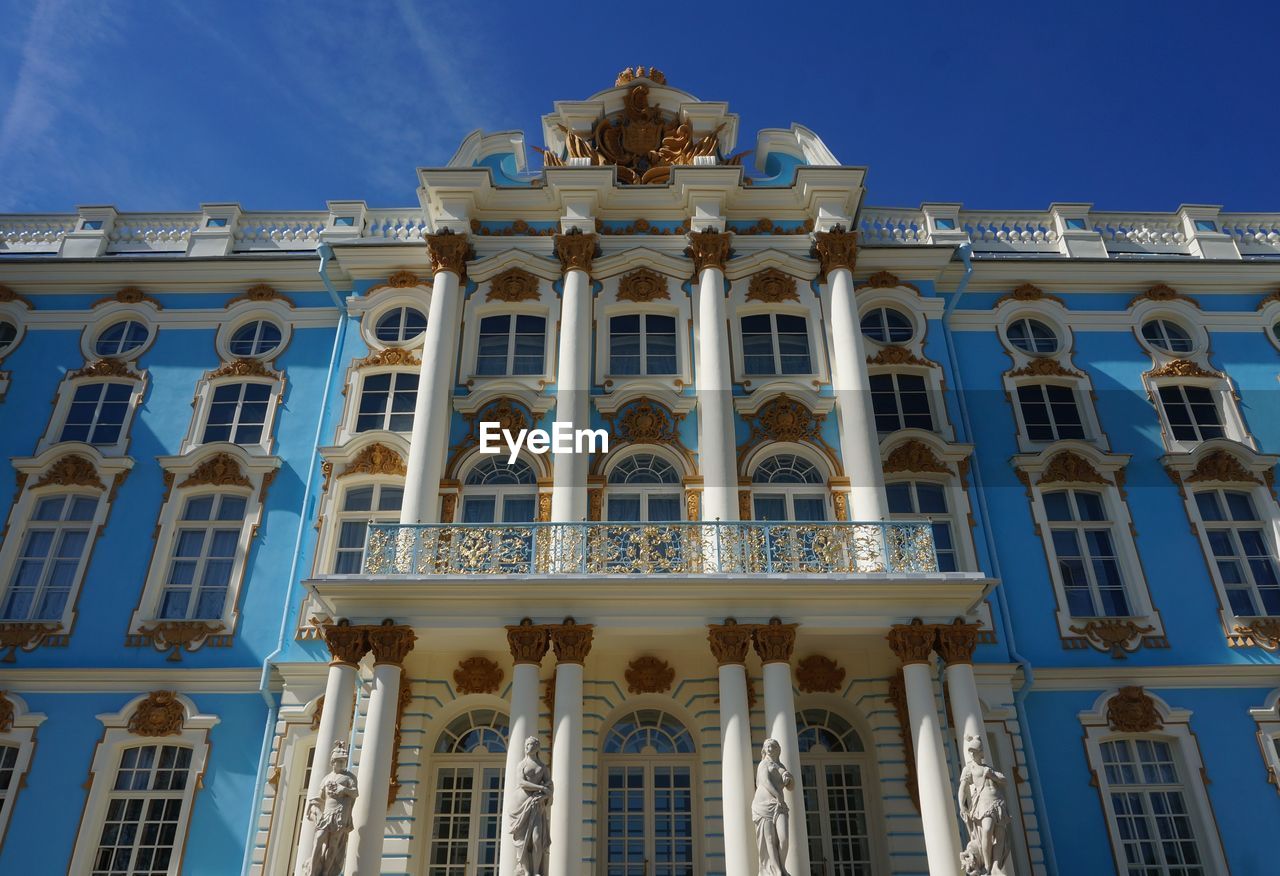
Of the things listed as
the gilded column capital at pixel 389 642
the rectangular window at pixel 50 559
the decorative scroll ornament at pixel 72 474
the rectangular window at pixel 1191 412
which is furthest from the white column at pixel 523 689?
the rectangular window at pixel 1191 412

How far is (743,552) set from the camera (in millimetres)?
14898

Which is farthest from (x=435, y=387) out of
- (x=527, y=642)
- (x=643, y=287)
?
(x=527, y=642)

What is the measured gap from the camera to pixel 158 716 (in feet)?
51.5

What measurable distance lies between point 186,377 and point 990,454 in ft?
50.4

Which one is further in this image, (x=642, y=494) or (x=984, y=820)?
(x=642, y=494)

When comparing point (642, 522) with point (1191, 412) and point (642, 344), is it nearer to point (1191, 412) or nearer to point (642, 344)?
point (642, 344)

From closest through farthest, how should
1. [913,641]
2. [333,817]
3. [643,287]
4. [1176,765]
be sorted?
[333,817] → [913,641] → [1176,765] → [643,287]

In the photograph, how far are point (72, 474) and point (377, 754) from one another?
8852 mm

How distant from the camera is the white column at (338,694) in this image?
1341 centimetres

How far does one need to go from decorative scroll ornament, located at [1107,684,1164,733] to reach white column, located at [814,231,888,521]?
15.9 ft

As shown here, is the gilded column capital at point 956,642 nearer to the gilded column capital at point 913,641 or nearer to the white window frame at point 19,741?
the gilded column capital at point 913,641

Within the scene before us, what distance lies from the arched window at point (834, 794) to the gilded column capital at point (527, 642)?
433 cm

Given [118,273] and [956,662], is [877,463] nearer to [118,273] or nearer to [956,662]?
[956,662]

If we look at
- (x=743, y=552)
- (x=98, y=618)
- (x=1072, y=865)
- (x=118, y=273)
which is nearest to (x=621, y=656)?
(x=743, y=552)
